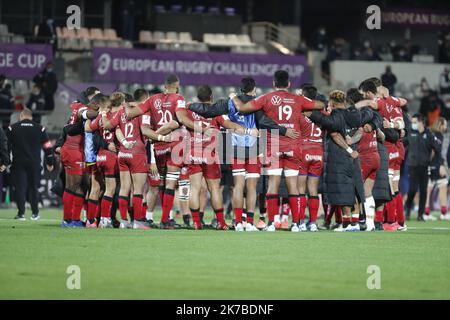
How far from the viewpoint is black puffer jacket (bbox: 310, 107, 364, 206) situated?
59.7 feet

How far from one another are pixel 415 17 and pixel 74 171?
98.7 feet

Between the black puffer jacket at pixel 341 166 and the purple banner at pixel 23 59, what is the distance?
52.4 feet

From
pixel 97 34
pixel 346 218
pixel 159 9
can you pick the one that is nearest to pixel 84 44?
pixel 97 34

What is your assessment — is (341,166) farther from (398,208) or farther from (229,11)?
(229,11)

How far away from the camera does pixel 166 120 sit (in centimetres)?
1812

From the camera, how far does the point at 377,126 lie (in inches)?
732

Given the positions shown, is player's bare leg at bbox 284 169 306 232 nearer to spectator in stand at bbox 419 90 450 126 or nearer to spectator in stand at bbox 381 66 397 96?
spectator in stand at bbox 419 90 450 126

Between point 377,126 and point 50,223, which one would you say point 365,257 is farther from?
point 50,223

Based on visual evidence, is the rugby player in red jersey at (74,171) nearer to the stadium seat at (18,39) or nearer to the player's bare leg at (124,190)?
the player's bare leg at (124,190)

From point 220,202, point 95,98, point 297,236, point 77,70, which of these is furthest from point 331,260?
point 77,70

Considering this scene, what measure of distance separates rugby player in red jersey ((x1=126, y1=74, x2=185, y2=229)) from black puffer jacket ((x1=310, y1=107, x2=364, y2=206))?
226 cm

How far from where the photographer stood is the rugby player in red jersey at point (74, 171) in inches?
731

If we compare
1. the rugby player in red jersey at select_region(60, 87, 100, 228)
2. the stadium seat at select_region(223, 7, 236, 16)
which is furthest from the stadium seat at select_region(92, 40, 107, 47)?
the rugby player in red jersey at select_region(60, 87, 100, 228)

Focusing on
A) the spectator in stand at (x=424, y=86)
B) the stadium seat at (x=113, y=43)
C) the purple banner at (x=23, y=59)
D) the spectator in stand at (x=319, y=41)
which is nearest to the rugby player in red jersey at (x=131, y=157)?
the purple banner at (x=23, y=59)
